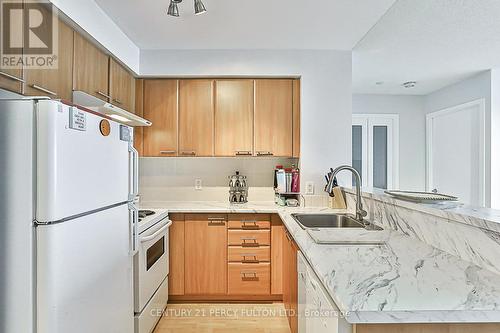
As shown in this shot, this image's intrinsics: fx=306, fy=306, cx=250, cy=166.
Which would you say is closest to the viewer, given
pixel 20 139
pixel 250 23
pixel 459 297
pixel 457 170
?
pixel 459 297

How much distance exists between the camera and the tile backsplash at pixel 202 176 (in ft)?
11.2

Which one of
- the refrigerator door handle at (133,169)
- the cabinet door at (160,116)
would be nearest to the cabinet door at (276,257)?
the cabinet door at (160,116)

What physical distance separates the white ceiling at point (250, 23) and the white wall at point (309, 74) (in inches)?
3.6

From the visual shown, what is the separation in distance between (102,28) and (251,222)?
199 cm

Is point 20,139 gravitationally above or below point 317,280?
above

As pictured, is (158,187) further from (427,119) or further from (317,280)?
(427,119)

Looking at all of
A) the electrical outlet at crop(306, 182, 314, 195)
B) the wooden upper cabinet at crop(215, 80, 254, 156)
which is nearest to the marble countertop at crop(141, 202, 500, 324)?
the electrical outlet at crop(306, 182, 314, 195)

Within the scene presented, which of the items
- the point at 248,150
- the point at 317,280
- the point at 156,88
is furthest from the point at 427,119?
the point at 317,280

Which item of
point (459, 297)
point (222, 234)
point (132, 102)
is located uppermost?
point (132, 102)

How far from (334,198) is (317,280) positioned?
1669 mm

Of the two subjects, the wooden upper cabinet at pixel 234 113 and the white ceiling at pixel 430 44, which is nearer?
the white ceiling at pixel 430 44

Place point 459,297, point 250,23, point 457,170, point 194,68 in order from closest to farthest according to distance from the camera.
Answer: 1. point 459,297
2. point 250,23
3. point 194,68
4. point 457,170

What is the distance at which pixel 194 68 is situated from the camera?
305 centimetres

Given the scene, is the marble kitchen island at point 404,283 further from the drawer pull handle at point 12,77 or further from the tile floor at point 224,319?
the drawer pull handle at point 12,77
